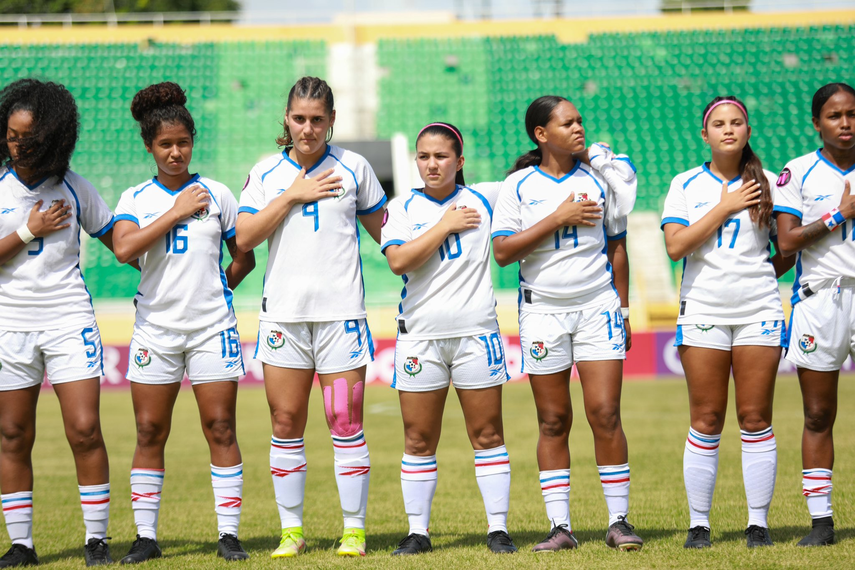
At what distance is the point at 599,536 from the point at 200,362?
7.29ft

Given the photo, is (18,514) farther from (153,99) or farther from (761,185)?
(761,185)

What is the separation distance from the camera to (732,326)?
4.18 meters

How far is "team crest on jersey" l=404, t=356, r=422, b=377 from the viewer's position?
4.23 m

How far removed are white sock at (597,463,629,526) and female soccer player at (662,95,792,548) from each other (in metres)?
0.33

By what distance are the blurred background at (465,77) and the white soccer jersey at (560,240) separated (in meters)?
15.4

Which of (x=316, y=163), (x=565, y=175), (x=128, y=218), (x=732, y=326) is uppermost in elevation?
(x=316, y=163)

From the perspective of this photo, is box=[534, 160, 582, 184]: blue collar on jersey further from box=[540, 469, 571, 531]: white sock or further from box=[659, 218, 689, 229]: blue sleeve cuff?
box=[540, 469, 571, 531]: white sock

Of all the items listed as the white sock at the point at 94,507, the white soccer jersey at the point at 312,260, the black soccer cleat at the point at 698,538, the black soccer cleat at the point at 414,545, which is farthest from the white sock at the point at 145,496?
the black soccer cleat at the point at 698,538

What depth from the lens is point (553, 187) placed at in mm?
4355

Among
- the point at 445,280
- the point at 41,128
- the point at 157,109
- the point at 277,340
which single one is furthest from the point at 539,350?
the point at 41,128

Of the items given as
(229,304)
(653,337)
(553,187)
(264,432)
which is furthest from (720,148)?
(653,337)

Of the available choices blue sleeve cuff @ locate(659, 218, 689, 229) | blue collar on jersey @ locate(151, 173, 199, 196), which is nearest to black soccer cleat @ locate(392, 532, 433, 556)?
blue sleeve cuff @ locate(659, 218, 689, 229)

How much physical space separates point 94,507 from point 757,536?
317 centimetres

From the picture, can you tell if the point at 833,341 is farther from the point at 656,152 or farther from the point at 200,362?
the point at 656,152
